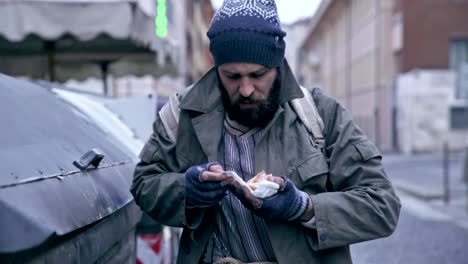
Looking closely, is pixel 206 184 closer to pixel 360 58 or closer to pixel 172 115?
pixel 172 115

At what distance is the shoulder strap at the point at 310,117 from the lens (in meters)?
2.38

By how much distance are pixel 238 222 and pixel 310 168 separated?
32 centimetres

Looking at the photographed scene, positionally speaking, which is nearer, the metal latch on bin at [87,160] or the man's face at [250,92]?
the man's face at [250,92]

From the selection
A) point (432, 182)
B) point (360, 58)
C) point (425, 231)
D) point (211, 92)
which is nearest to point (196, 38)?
point (360, 58)

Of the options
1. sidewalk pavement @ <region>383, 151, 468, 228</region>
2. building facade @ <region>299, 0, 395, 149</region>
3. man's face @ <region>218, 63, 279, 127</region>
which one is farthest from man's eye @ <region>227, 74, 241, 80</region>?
building facade @ <region>299, 0, 395, 149</region>

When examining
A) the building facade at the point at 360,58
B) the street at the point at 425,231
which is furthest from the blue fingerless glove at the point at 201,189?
the building facade at the point at 360,58

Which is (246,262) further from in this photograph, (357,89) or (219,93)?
(357,89)

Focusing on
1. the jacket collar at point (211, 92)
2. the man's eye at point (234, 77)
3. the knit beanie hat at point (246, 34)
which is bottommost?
the jacket collar at point (211, 92)

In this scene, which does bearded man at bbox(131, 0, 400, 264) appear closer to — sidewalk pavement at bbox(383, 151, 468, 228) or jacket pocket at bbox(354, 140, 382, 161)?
jacket pocket at bbox(354, 140, 382, 161)

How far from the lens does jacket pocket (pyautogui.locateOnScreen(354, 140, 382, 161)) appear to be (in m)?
2.31

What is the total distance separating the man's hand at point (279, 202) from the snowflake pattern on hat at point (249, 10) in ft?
1.98

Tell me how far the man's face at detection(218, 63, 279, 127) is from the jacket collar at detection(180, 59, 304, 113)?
0.05 meters

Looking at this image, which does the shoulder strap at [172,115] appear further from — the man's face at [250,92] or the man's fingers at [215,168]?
the man's fingers at [215,168]

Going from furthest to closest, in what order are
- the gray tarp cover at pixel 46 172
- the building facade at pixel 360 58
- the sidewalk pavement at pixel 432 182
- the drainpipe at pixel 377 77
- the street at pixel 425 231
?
the drainpipe at pixel 377 77, the building facade at pixel 360 58, the sidewalk pavement at pixel 432 182, the street at pixel 425 231, the gray tarp cover at pixel 46 172
